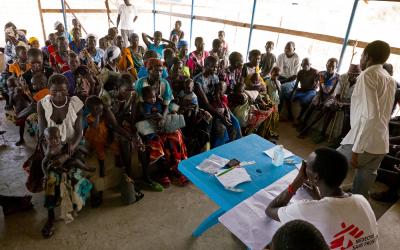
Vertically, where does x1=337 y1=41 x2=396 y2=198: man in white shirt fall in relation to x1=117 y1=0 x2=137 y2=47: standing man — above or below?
below

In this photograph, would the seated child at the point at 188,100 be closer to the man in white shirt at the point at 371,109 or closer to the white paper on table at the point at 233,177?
the white paper on table at the point at 233,177

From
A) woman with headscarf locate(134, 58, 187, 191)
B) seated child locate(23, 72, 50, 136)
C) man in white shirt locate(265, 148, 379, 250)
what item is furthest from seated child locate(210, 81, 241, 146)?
man in white shirt locate(265, 148, 379, 250)

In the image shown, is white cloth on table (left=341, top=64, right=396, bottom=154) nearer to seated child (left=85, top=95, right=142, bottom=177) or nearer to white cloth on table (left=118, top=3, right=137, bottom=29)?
seated child (left=85, top=95, right=142, bottom=177)

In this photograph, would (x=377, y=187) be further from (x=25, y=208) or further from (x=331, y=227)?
(x=25, y=208)

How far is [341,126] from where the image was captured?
15.0ft

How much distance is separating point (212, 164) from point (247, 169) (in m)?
0.27

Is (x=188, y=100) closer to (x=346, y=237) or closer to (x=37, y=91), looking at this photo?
(x=37, y=91)

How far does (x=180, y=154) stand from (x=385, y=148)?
82.5 inches

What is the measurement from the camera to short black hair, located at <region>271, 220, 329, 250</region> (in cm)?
95

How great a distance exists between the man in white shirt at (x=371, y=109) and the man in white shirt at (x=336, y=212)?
→ 1070mm

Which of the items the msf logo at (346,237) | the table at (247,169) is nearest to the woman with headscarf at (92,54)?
the table at (247,169)

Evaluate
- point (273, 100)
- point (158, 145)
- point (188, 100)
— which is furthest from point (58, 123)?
point (273, 100)

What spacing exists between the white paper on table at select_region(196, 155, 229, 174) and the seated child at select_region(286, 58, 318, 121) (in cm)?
345

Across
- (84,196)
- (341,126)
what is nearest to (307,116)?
(341,126)
